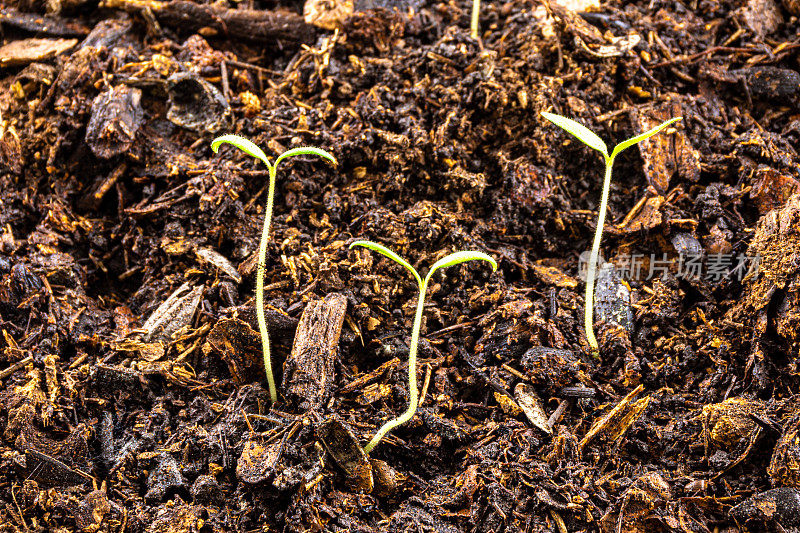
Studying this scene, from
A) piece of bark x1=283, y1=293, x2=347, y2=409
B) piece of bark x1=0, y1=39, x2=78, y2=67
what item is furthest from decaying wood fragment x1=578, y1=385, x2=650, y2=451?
piece of bark x1=0, y1=39, x2=78, y2=67

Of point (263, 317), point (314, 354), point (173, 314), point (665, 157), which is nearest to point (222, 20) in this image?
point (173, 314)

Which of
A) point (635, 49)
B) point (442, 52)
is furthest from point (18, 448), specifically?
point (635, 49)

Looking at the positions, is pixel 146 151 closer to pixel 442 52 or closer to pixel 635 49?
pixel 442 52

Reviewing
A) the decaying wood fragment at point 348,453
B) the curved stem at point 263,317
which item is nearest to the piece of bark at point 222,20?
the curved stem at point 263,317

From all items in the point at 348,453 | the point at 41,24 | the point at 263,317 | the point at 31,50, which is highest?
the point at 41,24

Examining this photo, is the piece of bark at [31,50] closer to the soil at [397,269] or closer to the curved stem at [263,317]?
the soil at [397,269]

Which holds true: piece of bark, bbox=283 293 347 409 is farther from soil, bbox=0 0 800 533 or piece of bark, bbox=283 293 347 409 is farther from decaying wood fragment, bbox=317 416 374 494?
decaying wood fragment, bbox=317 416 374 494

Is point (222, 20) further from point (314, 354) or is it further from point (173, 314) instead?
point (314, 354)
